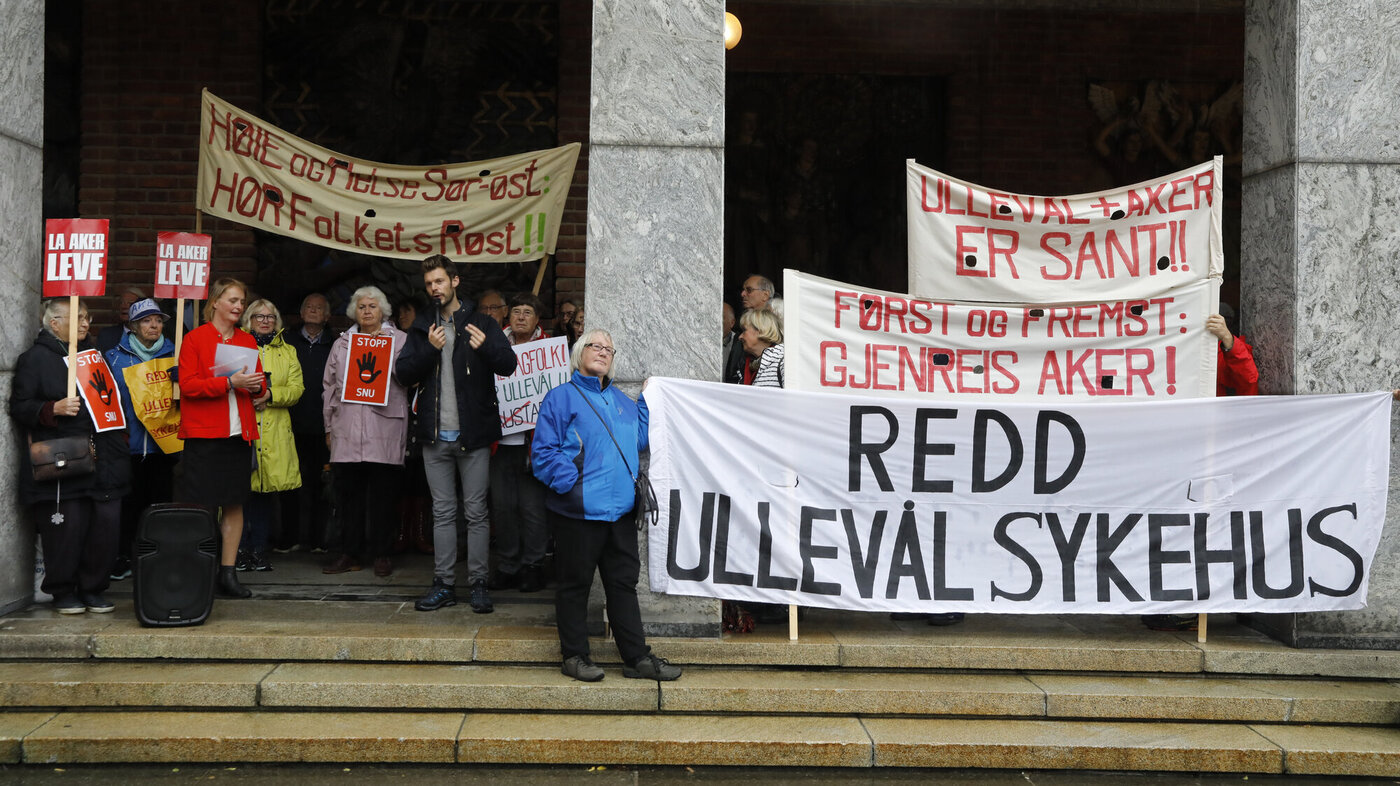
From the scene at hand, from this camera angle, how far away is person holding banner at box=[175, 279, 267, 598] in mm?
7145

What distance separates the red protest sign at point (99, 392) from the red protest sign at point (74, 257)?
1.33 ft

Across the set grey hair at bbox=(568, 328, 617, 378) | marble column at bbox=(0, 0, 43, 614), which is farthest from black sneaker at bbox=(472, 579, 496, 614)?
marble column at bbox=(0, 0, 43, 614)

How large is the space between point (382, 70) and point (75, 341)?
4426 millimetres

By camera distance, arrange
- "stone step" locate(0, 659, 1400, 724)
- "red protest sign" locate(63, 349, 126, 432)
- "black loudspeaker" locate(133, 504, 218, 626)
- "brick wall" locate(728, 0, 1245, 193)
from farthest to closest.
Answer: "brick wall" locate(728, 0, 1245, 193) → "red protest sign" locate(63, 349, 126, 432) → "black loudspeaker" locate(133, 504, 218, 626) → "stone step" locate(0, 659, 1400, 724)

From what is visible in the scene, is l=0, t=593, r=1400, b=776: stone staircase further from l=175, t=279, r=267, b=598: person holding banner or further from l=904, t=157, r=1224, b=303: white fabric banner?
l=904, t=157, r=1224, b=303: white fabric banner

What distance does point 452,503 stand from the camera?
23.9ft

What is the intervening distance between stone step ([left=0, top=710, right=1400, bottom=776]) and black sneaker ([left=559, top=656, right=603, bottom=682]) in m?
0.21

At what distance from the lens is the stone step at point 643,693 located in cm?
595

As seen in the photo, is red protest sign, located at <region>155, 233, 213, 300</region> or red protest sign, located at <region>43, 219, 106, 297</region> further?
red protest sign, located at <region>155, 233, 213, 300</region>

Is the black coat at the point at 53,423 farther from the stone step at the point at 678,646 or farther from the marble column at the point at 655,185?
the marble column at the point at 655,185

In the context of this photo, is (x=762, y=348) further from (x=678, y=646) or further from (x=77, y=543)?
(x=77, y=543)

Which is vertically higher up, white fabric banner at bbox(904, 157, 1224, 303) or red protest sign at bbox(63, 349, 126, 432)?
white fabric banner at bbox(904, 157, 1224, 303)

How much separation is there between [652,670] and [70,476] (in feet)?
11.8

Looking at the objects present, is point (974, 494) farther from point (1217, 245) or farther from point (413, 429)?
point (413, 429)
